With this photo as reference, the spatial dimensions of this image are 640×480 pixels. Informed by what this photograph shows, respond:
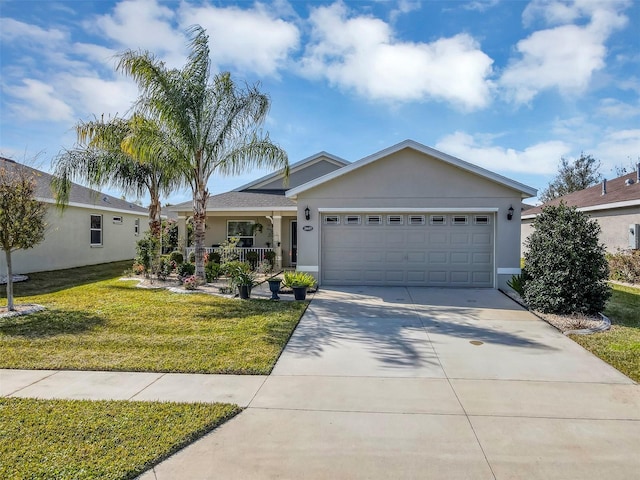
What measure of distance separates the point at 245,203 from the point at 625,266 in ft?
52.9

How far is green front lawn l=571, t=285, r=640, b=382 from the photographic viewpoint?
18.6 feet

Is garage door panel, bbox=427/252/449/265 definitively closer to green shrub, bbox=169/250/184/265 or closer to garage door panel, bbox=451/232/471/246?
garage door panel, bbox=451/232/471/246

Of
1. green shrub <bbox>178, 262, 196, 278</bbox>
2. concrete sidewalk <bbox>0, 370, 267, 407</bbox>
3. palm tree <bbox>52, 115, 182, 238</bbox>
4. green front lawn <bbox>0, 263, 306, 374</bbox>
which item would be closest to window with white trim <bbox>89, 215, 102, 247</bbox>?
palm tree <bbox>52, 115, 182, 238</bbox>

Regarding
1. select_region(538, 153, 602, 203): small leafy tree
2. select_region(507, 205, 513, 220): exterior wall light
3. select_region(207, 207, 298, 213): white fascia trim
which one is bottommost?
select_region(507, 205, 513, 220): exterior wall light

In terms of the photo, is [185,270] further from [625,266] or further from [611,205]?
[611,205]

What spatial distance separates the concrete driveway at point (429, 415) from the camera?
126 inches

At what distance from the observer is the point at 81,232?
18562 mm

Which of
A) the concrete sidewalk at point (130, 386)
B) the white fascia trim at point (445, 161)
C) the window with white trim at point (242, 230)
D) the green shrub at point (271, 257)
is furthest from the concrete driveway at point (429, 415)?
the window with white trim at point (242, 230)

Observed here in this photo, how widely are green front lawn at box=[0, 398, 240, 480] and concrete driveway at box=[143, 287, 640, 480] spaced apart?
8.9 inches

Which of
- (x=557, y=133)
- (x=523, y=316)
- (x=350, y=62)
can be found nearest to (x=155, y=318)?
(x=523, y=316)

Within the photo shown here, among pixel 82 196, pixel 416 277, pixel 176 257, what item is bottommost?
pixel 416 277

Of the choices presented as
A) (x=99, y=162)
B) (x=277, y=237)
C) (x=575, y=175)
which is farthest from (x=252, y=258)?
(x=575, y=175)

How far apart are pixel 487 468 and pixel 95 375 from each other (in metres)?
5.05

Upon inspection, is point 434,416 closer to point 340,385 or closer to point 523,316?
point 340,385
